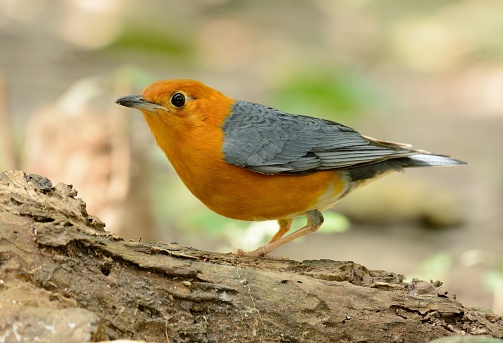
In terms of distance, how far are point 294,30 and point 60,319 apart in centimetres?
1961

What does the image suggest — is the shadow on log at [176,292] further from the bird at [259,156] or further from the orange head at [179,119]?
the orange head at [179,119]

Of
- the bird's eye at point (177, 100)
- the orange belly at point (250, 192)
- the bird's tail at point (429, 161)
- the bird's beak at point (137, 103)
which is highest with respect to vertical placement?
the bird's tail at point (429, 161)

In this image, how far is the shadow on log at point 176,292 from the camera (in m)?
3.98

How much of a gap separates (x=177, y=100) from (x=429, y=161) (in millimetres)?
2355

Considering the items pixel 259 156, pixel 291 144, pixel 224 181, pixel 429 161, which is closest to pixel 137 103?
pixel 224 181

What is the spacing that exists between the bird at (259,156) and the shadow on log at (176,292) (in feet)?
2.84

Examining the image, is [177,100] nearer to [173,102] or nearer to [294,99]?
[173,102]

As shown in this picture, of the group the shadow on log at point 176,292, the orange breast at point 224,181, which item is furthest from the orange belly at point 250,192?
the shadow on log at point 176,292

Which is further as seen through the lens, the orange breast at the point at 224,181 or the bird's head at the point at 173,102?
the bird's head at the point at 173,102

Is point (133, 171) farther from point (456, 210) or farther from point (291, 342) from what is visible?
point (456, 210)

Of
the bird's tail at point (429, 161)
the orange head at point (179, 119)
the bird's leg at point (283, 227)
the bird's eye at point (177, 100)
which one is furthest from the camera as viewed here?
the bird's tail at point (429, 161)

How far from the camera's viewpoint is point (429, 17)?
71.9 ft

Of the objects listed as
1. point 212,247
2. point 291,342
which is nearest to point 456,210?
point 212,247

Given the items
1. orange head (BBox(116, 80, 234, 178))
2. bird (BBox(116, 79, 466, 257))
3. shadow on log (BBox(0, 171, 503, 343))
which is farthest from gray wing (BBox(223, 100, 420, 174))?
shadow on log (BBox(0, 171, 503, 343))
